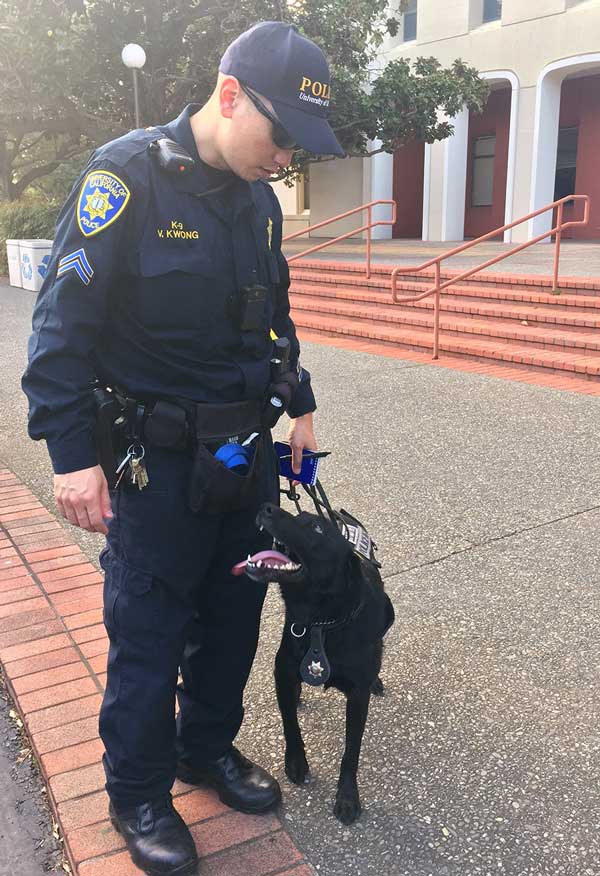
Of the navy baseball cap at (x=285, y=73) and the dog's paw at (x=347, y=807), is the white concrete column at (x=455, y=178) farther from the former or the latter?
the dog's paw at (x=347, y=807)

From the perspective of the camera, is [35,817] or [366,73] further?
[366,73]

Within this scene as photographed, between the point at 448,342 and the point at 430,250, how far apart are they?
8086 millimetres

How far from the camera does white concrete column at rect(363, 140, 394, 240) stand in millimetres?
20828

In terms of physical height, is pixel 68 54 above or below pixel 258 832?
above

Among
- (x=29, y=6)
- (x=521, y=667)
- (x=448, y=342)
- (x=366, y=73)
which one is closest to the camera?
(x=521, y=667)

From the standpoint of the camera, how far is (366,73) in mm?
17344

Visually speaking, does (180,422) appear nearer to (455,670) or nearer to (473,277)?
(455,670)

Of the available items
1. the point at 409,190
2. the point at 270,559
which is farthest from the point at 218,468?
the point at 409,190

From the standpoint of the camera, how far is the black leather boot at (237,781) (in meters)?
2.17

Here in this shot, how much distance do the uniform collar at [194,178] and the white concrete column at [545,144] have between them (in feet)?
52.9

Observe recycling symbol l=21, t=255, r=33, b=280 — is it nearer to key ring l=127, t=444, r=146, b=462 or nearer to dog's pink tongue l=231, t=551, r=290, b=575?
key ring l=127, t=444, r=146, b=462

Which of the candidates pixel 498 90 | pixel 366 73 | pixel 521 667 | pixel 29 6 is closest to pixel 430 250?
pixel 366 73

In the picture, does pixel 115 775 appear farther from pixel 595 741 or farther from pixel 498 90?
pixel 498 90

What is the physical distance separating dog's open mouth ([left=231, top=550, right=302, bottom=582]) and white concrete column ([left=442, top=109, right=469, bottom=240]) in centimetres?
1864
